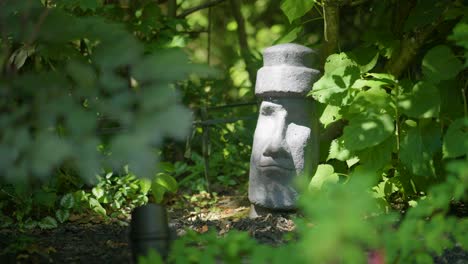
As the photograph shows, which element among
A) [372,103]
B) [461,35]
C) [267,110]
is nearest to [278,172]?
[267,110]

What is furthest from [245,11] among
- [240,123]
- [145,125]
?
[145,125]

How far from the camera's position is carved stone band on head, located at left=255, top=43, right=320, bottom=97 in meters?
3.21

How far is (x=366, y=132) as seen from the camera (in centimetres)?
284

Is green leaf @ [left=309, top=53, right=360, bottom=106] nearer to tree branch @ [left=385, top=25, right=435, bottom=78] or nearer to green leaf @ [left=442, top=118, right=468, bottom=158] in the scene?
tree branch @ [left=385, top=25, right=435, bottom=78]

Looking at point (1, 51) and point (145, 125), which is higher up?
point (1, 51)

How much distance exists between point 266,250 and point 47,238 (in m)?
1.76

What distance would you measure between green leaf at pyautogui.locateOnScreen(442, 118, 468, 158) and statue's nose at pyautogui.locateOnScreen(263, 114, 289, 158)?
2.75 feet

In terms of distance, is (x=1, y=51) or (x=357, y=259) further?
(x=1, y=51)

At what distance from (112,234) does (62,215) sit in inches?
16.7

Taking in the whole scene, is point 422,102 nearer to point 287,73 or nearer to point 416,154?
point 416,154

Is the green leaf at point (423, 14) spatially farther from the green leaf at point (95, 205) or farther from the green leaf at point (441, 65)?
the green leaf at point (95, 205)

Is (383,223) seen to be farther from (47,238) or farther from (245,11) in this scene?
(245,11)

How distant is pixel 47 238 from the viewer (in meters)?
3.05

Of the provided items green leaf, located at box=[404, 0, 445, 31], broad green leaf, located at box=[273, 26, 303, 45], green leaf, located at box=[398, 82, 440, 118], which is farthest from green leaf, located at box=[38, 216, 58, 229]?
green leaf, located at box=[404, 0, 445, 31]
